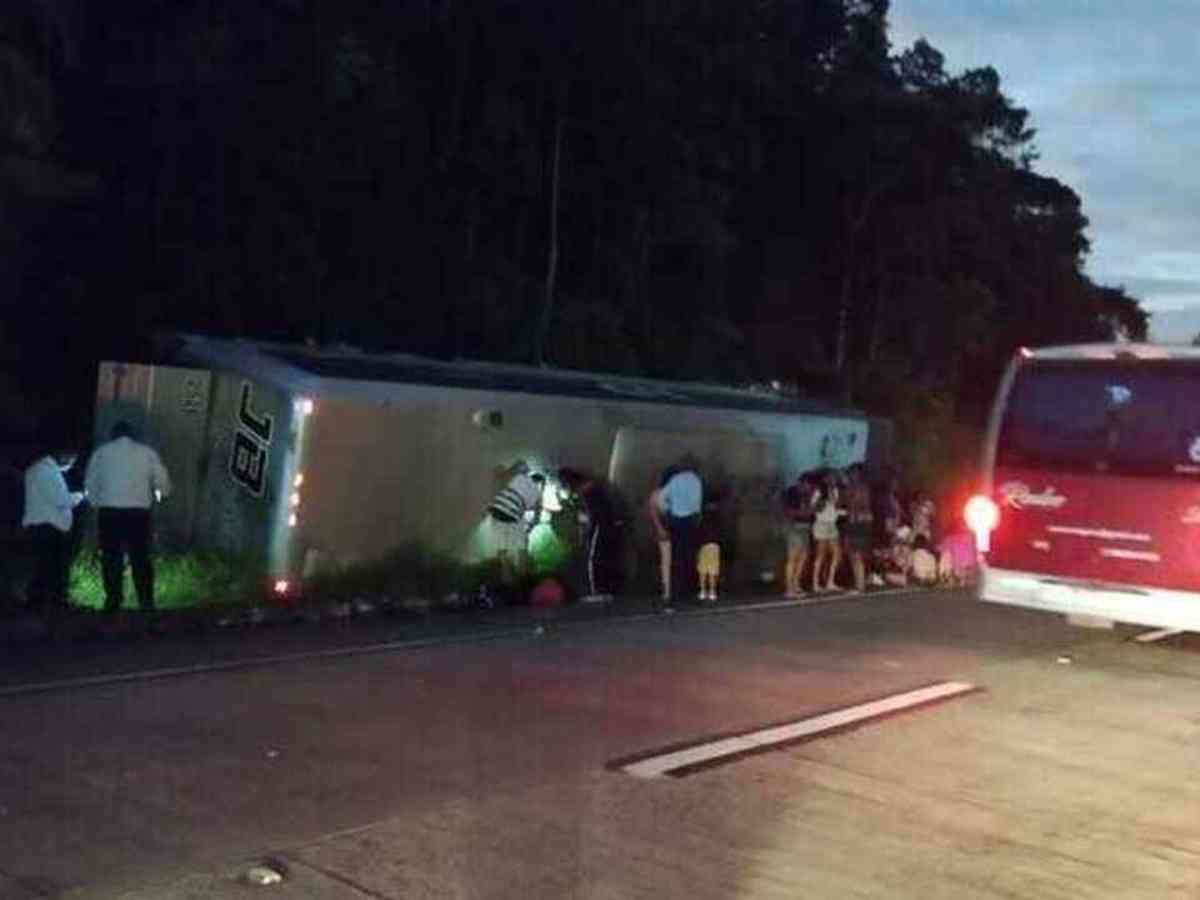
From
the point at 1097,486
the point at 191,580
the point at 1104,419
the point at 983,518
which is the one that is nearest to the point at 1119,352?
the point at 1104,419

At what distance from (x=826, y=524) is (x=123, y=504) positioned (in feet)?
26.2

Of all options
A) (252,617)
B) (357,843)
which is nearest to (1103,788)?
(357,843)

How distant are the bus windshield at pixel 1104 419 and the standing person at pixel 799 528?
5223 mm

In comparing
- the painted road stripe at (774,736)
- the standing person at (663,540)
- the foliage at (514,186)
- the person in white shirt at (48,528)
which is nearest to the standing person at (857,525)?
the standing person at (663,540)

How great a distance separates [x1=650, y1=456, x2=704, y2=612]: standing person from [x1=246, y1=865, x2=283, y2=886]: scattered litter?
38.2ft

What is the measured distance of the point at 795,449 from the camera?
24516 millimetres

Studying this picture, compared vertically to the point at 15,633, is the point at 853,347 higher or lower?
higher

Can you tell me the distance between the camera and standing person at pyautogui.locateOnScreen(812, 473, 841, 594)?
65.0 feet

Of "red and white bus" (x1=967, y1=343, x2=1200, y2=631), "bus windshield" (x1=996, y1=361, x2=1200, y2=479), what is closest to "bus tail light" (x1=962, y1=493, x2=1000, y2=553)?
"red and white bus" (x1=967, y1=343, x2=1200, y2=631)

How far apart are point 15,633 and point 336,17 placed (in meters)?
16.9

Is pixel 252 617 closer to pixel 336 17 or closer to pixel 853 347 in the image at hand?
pixel 336 17

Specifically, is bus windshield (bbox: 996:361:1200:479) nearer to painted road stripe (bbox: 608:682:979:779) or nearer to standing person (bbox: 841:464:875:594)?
painted road stripe (bbox: 608:682:979:779)

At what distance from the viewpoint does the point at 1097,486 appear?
14023mm

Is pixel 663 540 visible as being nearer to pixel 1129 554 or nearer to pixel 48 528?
pixel 1129 554
